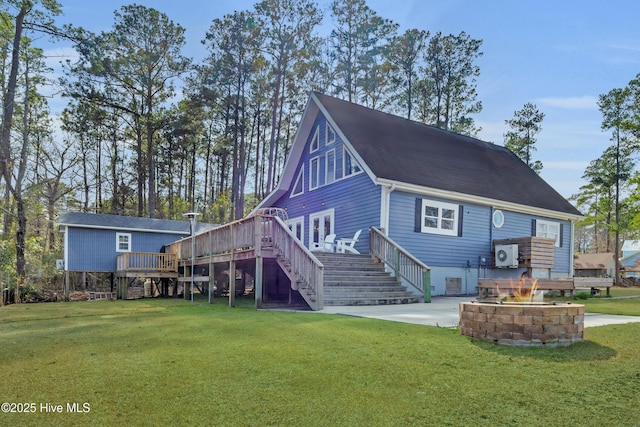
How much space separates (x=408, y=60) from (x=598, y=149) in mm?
17262

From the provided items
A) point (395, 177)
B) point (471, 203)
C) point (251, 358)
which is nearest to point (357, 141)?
point (395, 177)

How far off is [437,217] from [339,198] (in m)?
3.51

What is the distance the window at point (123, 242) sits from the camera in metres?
21.5

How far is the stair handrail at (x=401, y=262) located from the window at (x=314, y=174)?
476 centimetres

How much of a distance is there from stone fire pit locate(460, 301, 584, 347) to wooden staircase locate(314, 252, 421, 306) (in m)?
5.20

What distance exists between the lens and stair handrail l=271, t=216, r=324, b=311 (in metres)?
8.43

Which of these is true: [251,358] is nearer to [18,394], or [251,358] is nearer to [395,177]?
[18,394]

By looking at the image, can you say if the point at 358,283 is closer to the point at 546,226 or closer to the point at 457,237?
the point at 457,237

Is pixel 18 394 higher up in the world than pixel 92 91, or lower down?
lower down

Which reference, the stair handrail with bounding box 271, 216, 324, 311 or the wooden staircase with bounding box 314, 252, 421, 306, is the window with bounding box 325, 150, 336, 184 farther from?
the stair handrail with bounding box 271, 216, 324, 311

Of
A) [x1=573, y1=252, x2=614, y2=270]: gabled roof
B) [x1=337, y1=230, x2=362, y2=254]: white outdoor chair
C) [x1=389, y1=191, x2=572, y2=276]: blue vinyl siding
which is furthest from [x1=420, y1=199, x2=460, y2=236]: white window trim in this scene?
[x1=573, y1=252, x2=614, y2=270]: gabled roof

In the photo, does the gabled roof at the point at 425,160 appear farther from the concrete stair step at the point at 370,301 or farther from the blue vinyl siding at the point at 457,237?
the concrete stair step at the point at 370,301

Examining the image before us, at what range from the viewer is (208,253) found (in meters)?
13.5

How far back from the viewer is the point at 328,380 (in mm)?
3223
